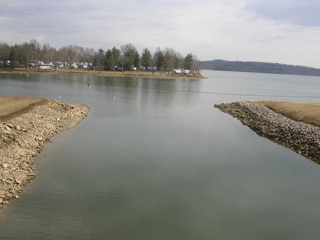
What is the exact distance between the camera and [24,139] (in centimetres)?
1953

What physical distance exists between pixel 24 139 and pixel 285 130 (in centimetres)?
2307

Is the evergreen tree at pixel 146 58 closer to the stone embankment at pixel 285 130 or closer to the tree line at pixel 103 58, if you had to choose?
the tree line at pixel 103 58

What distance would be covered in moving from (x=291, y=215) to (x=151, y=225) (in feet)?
21.4

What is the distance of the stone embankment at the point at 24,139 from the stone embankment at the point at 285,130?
19.6 m

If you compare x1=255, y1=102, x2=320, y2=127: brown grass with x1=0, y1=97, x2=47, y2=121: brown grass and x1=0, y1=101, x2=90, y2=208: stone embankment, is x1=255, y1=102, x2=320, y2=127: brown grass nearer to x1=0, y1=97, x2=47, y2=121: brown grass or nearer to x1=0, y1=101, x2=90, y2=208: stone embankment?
x1=0, y1=101, x2=90, y2=208: stone embankment

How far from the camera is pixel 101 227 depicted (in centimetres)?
1117

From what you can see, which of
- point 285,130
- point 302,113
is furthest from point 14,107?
point 302,113

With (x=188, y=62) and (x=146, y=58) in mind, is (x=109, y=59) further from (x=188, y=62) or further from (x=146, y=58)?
(x=188, y=62)

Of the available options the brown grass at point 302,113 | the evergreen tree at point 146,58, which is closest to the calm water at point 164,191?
the brown grass at point 302,113

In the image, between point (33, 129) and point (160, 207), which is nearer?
point (160, 207)

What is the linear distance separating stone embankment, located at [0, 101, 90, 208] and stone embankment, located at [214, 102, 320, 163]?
19.6 meters

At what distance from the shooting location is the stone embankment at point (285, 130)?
881 inches

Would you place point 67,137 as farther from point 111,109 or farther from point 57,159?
point 111,109

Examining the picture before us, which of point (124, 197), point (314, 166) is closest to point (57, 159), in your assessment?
point (124, 197)
